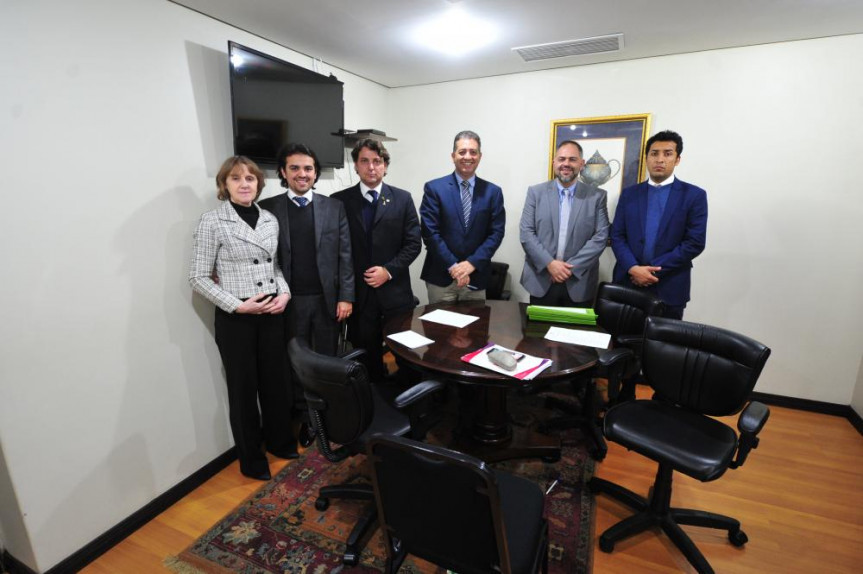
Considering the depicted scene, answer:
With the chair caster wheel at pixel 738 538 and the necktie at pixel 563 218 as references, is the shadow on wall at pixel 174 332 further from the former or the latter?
the chair caster wheel at pixel 738 538

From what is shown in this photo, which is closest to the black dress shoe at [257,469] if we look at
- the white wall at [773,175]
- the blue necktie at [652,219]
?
the blue necktie at [652,219]

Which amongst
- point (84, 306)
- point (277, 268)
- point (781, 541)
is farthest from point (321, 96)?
point (781, 541)

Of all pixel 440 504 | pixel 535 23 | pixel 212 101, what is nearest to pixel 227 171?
pixel 212 101

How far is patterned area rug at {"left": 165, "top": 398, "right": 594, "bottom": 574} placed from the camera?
178cm

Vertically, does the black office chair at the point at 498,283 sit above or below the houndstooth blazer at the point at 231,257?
below

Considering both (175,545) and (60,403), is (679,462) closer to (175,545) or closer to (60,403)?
(175,545)

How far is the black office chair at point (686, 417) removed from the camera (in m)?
1.65

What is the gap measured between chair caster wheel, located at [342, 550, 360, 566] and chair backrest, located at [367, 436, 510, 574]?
700 mm

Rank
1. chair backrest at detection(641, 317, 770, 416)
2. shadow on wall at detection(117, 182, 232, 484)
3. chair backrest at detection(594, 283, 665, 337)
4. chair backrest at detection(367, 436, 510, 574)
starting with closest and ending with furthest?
chair backrest at detection(367, 436, 510, 574)
chair backrest at detection(641, 317, 770, 416)
shadow on wall at detection(117, 182, 232, 484)
chair backrest at detection(594, 283, 665, 337)

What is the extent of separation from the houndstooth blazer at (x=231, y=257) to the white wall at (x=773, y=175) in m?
2.62

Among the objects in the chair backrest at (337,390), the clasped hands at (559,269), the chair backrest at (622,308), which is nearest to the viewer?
the chair backrest at (337,390)

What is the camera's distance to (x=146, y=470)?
6.84 ft

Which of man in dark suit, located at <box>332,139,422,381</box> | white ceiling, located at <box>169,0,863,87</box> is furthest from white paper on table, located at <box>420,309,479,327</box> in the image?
white ceiling, located at <box>169,0,863,87</box>

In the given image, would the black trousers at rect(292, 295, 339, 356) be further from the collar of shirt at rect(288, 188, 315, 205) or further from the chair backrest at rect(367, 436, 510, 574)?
the chair backrest at rect(367, 436, 510, 574)
